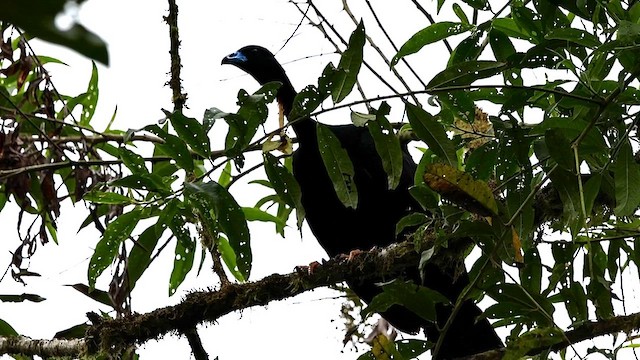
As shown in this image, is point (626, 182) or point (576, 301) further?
point (576, 301)

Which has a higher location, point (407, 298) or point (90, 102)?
point (90, 102)

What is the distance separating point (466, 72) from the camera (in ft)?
6.59

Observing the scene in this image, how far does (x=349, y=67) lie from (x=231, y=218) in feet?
1.88

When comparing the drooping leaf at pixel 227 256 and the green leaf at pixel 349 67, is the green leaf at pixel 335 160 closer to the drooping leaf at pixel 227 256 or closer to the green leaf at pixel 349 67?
the green leaf at pixel 349 67

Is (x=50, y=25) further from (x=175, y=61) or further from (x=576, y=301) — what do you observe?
(x=175, y=61)

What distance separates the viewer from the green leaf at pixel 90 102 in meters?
3.98

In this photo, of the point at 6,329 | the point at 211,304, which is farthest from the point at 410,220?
the point at 6,329

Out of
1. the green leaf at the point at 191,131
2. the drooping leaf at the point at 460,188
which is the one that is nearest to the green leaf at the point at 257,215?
the green leaf at the point at 191,131

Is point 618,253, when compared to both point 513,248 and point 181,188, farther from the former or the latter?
point 181,188

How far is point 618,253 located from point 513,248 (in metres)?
0.99

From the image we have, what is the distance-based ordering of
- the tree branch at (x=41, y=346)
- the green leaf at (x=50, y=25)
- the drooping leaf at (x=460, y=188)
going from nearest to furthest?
the green leaf at (x=50, y=25), the drooping leaf at (x=460, y=188), the tree branch at (x=41, y=346)

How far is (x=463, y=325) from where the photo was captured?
339 cm

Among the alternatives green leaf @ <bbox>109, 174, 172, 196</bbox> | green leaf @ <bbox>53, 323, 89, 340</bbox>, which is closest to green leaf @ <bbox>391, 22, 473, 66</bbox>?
green leaf @ <bbox>109, 174, 172, 196</bbox>

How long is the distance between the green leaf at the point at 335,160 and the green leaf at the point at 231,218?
0.96ft
